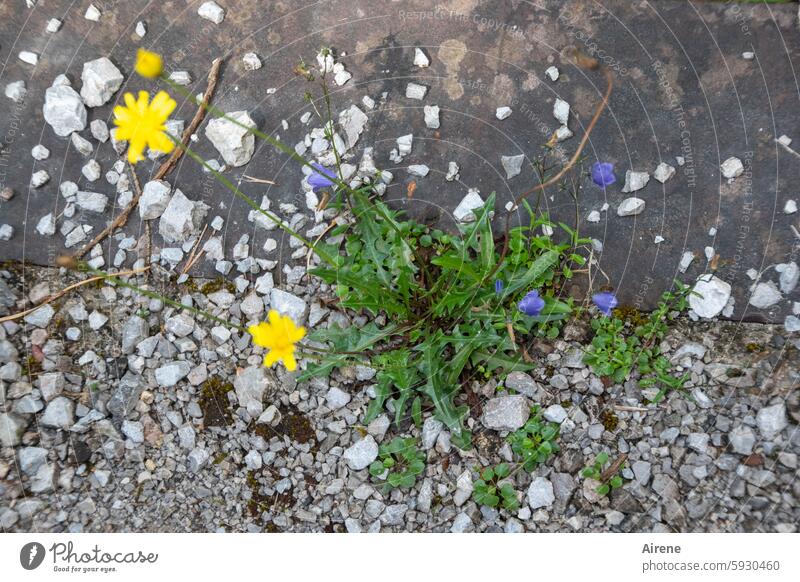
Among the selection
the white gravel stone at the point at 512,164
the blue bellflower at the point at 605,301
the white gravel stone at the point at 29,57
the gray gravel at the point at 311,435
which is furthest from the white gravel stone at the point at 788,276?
the white gravel stone at the point at 29,57

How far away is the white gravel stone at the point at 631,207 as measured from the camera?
7.41 feet

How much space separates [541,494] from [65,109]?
8.15ft

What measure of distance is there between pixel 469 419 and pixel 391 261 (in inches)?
26.3

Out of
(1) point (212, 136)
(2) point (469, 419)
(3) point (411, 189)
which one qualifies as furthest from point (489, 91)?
(2) point (469, 419)

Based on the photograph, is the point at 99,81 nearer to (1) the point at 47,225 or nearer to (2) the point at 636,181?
(1) the point at 47,225

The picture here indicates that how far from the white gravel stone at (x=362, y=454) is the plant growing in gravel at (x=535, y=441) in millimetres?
513

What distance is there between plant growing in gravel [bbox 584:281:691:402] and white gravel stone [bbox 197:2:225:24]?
195 cm

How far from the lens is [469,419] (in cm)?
219

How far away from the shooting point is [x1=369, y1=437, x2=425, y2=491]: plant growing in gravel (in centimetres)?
214

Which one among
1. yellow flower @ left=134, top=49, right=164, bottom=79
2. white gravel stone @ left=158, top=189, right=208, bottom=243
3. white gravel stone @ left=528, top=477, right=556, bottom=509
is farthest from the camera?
white gravel stone @ left=158, top=189, right=208, bottom=243

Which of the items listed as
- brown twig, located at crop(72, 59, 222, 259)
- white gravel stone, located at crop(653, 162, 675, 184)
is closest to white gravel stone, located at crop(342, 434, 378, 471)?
brown twig, located at crop(72, 59, 222, 259)

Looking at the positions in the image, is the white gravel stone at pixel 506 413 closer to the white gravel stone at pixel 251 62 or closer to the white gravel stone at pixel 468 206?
the white gravel stone at pixel 468 206

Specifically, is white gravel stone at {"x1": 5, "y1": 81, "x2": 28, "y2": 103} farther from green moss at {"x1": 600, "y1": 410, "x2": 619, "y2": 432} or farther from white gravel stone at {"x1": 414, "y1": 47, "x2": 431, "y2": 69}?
green moss at {"x1": 600, "y1": 410, "x2": 619, "y2": 432}

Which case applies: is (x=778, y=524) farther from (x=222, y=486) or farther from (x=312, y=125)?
(x=312, y=125)
